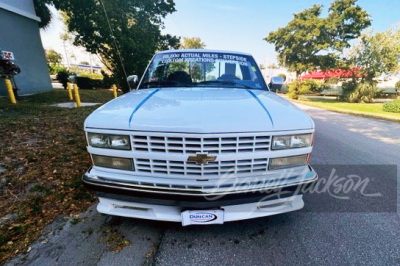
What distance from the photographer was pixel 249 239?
6.39 feet

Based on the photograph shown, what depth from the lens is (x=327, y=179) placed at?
317cm

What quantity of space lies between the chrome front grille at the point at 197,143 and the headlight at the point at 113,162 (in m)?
0.16

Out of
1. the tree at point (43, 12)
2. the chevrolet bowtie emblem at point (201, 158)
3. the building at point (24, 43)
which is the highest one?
the tree at point (43, 12)

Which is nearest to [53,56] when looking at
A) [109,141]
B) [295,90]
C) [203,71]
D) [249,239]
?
[295,90]

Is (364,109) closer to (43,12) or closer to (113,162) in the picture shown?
(113,162)

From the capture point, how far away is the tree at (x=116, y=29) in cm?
1077

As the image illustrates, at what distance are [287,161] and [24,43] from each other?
13.4m

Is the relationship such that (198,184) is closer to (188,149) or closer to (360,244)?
(188,149)

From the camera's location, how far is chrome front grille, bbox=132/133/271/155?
1604mm

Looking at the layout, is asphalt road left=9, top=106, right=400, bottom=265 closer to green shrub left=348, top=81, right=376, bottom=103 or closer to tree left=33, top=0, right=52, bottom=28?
tree left=33, top=0, right=52, bottom=28

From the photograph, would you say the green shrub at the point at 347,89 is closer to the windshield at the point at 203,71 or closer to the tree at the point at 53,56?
the windshield at the point at 203,71

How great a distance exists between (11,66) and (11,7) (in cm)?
342

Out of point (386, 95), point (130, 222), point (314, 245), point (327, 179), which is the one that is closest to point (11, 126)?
point (130, 222)

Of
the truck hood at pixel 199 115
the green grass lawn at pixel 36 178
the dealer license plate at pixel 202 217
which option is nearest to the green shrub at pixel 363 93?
the truck hood at pixel 199 115
